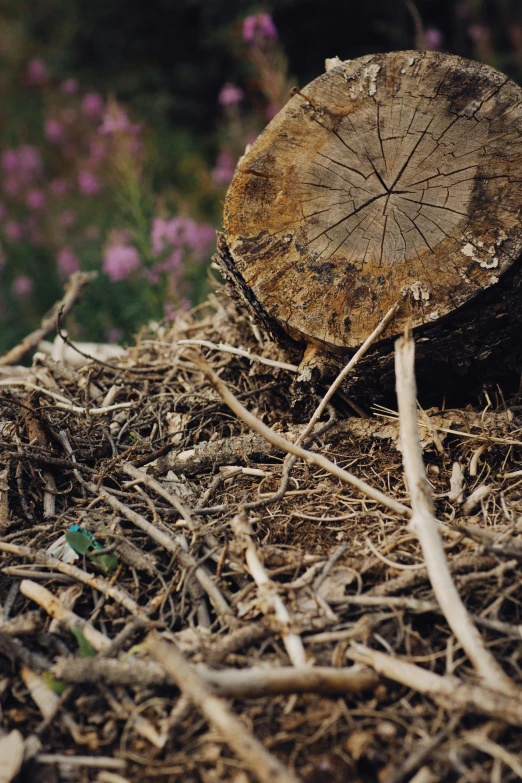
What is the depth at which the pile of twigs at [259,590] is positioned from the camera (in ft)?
4.06

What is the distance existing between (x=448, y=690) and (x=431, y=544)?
29 cm

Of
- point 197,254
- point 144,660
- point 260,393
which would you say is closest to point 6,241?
point 197,254

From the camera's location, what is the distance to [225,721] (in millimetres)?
1118

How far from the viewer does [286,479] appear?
1.86m

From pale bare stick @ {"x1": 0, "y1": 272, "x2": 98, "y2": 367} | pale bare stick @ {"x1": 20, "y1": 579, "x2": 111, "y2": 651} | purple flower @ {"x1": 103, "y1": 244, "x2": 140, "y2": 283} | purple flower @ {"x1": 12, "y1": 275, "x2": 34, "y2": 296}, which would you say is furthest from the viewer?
purple flower @ {"x1": 12, "y1": 275, "x2": 34, "y2": 296}

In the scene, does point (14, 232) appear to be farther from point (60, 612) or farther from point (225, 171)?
point (60, 612)

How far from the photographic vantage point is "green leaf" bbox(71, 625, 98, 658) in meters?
1.47

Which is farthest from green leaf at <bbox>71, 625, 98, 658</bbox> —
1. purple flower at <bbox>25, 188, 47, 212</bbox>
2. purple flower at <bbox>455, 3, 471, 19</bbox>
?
purple flower at <bbox>455, 3, 471, 19</bbox>

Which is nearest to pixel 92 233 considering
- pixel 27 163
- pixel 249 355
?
pixel 27 163

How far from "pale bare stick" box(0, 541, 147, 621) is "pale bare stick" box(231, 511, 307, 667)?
0.28 meters

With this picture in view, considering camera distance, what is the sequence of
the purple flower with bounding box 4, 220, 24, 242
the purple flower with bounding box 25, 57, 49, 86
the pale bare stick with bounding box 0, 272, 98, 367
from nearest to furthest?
the pale bare stick with bounding box 0, 272, 98, 367 < the purple flower with bounding box 4, 220, 24, 242 < the purple flower with bounding box 25, 57, 49, 86

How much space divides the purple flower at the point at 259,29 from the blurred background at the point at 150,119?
11mm

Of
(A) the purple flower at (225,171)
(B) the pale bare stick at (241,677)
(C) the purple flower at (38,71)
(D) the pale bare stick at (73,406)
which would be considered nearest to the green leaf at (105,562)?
(B) the pale bare stick at (241,677)

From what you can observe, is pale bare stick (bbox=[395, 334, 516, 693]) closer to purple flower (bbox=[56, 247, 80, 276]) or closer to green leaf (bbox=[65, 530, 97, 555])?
green leaf (bbox=[65, 530, 97, 555])
